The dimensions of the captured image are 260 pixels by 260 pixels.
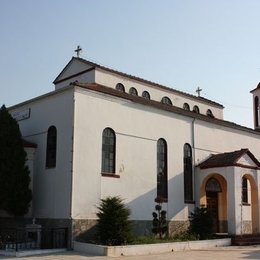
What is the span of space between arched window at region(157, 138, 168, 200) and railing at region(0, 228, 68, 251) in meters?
6.50

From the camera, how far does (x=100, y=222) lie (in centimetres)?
2019

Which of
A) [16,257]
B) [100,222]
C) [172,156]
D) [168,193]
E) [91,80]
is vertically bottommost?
[16,257]

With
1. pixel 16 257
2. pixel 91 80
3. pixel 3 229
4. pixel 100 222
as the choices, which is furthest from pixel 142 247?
pixel 91 80

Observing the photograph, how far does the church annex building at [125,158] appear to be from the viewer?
71.1 ft

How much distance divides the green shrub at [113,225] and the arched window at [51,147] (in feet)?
12.7

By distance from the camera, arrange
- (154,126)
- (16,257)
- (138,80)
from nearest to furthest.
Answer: (16,257)
(154,126)
(138,80)

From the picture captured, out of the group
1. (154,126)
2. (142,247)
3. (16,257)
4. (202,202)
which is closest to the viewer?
(16,257)

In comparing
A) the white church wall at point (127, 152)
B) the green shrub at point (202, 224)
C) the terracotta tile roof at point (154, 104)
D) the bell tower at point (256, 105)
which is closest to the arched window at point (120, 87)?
the terracotta tile roof at point (154, 104)

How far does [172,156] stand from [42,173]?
7.72 metres

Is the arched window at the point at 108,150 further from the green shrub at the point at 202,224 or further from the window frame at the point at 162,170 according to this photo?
the green shrub at the point at 202,224

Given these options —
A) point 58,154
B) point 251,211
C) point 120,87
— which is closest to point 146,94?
point 120,87

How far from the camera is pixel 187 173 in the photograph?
2759 centimetres

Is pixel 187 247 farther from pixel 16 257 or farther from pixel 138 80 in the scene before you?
pixel 138 80

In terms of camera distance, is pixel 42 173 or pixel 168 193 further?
pixel 168 193
